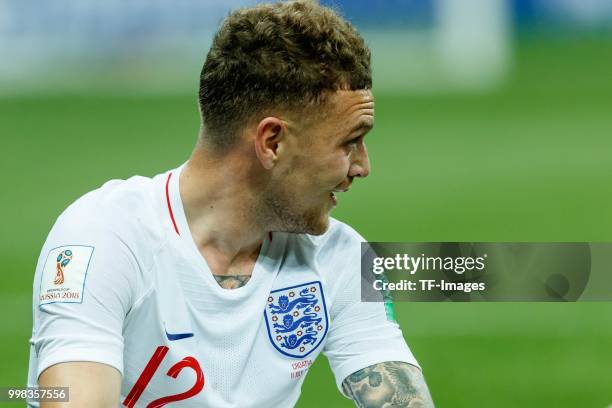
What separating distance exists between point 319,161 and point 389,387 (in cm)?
62

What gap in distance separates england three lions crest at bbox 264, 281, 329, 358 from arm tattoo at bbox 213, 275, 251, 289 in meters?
0.08

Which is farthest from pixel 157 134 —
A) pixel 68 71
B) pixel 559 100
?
pixel 559 100

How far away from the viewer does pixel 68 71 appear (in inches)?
471

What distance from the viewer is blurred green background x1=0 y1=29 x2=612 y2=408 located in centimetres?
590

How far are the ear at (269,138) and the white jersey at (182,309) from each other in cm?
A: 24

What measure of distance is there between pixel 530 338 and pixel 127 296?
3675 millimetres

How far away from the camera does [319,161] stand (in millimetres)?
3070

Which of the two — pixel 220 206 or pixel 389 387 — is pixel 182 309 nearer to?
pixel 220 206

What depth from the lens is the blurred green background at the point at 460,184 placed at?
5902 mm

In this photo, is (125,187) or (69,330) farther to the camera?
(125,187)

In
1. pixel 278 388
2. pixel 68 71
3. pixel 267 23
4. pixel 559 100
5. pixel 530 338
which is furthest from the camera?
pixel 68 71

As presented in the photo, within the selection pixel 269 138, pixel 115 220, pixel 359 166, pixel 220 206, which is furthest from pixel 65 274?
pixel 359 166

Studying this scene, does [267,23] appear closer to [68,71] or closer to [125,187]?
[125,187]

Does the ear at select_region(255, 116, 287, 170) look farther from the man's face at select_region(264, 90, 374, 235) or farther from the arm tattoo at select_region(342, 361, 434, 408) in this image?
the arm tattoo at select_region(342, 361, 434, 408)
